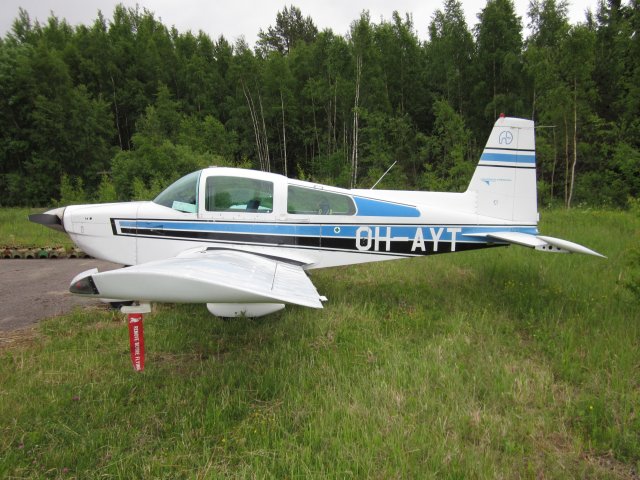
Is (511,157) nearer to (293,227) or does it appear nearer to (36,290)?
(293,227)

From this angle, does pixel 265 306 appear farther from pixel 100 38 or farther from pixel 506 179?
pixel 100 38

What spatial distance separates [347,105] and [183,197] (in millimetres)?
23498

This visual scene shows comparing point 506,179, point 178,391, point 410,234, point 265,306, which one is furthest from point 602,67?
point 178,391

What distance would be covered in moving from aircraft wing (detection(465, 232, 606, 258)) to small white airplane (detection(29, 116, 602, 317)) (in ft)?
0.04

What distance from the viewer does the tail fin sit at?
5199 mm

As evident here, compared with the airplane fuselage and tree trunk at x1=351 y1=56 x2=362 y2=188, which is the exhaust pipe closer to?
the airplane fuselage

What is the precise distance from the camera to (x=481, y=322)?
14.0 ft

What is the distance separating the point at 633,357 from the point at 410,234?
266cm

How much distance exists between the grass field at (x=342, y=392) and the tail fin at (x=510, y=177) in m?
1.23

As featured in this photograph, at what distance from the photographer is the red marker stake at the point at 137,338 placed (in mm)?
2986

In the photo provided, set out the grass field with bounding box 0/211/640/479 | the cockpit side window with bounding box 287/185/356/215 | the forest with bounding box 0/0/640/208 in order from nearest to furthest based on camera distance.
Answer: the grass field with bounding box 0/211/640/479 → the cockpit side window with bounding box 287/185/356/215 → the forest with bounding box 0/0/640/208

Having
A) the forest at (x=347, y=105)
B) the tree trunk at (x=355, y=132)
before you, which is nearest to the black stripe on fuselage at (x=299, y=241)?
the forest at (x=347, y=105)

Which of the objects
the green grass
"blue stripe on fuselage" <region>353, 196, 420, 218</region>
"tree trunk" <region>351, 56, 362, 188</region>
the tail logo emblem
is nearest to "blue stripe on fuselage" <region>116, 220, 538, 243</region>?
"blue stripe on fuselage" <region>353, 196, 420, 218</region>

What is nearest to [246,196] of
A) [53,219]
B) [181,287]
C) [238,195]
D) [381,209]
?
[238,195]
